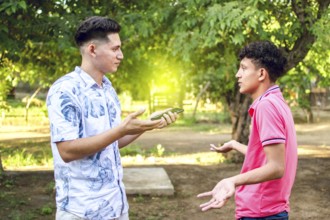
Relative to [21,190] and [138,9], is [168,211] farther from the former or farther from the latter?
[138,9]

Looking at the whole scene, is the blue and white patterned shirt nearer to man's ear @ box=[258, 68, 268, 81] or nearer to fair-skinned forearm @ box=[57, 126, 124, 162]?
fair-skinned forearm @ box=[57, 126, 124, 162]

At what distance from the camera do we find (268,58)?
2842mm

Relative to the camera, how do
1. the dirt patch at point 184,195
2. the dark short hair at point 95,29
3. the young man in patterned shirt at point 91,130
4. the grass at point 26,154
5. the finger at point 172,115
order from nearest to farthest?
the young man in patterned shirt at point 91,130 → the finger at point 172,115 → the dark short hair at point 95,29 → the dirt patch at point 184,195 → the grass at point 26,154

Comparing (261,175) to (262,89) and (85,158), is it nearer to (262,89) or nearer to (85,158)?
(262,89)

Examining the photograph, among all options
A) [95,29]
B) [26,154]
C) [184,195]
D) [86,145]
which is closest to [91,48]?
[95,29]

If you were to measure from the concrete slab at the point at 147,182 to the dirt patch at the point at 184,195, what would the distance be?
0.11 meters

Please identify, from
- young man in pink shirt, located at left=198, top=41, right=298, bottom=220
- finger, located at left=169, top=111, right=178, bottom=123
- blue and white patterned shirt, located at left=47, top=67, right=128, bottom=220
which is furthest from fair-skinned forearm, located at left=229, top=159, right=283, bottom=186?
blue and white patterned shirt, located at left=47, top=67, right=128, bottom=220

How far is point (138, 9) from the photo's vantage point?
8.75m

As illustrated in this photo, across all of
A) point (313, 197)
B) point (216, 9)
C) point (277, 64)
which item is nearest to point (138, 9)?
point (216, 9)

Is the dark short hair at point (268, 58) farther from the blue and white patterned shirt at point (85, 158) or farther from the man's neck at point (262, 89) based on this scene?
the blue and white patterned shirt at point (85, 158)

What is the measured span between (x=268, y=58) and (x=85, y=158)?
1.16 metres

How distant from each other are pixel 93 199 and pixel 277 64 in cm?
127

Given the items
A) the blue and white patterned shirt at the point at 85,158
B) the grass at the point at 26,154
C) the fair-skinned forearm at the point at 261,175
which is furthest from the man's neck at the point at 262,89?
the grass at the point at 26,154

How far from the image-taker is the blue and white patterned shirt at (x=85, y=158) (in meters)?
2.56
